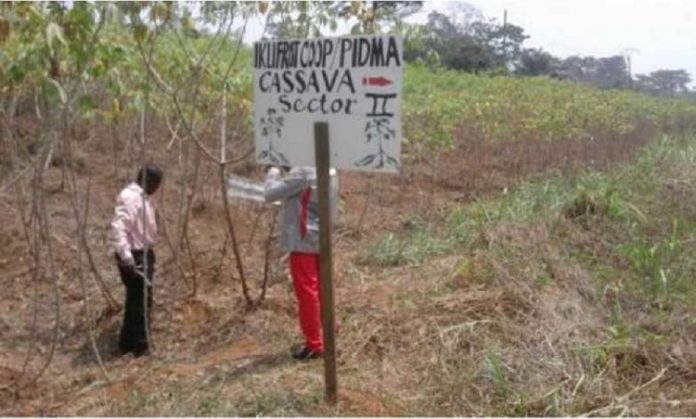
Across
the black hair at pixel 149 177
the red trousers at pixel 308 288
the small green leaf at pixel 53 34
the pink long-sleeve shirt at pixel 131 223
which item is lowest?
the red trousers at pixel 308 288

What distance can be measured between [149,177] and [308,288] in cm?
108

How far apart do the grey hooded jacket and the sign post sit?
44cm

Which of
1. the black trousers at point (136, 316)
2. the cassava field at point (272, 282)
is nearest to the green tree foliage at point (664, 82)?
the cassava field at point (272, 282)

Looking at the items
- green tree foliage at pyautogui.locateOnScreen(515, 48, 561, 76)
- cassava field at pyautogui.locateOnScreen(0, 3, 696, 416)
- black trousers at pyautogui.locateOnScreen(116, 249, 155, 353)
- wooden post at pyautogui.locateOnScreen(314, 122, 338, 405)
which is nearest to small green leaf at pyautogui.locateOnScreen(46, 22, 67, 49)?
cassava field at pyautogui.locateOnScreen(0, 3, 696, 416)

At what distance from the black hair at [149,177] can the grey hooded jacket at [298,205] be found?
2.45 ft

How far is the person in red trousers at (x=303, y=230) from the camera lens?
12.3ft

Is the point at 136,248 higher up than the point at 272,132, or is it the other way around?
the point at 272,132

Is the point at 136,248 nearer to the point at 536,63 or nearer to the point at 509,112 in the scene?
the point at 509,112

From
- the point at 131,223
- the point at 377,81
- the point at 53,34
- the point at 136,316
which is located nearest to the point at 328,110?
the point at 377,81

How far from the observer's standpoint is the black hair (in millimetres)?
4199

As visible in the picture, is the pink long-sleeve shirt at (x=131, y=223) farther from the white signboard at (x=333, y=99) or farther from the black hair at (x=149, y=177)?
the white signboard at (x=333, y=99)

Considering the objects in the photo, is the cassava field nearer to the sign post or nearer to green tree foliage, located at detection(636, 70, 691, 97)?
the sign post

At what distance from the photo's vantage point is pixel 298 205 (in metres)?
3.78

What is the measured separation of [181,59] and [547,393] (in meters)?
2.81
